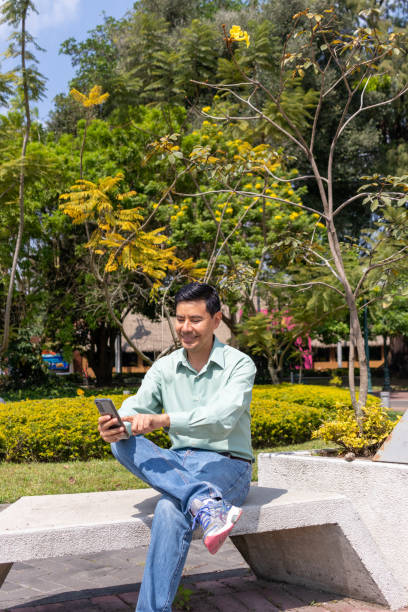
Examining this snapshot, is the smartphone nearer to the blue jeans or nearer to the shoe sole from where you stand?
the blue jeans

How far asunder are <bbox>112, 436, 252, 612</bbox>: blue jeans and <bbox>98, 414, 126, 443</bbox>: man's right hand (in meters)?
0.12

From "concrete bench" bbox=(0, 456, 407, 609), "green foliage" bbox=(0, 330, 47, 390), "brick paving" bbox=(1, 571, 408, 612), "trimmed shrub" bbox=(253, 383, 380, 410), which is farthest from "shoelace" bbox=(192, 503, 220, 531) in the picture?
"green foliage" bbox=(0, 330, 47, 390)

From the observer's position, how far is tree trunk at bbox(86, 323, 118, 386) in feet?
73.3

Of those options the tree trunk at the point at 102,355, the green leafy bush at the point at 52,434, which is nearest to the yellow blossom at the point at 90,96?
the green leafy bush at the point at 52,434

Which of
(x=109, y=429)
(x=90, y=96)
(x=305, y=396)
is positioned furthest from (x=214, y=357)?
(x=305, y=396)

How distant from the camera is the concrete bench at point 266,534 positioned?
2703 mm

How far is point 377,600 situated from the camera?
330 centimetres

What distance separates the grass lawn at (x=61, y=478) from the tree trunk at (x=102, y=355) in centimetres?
1522

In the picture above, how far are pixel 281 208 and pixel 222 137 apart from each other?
2.23 metres

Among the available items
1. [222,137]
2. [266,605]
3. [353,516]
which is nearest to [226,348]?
[353,516]

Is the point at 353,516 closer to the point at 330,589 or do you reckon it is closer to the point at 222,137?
the point at 330,589

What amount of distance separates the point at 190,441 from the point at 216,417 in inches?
14.4

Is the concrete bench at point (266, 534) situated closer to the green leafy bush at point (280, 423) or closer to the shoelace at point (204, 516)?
the shoelace at point (204, 516)

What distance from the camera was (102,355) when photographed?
2252 centimetres
